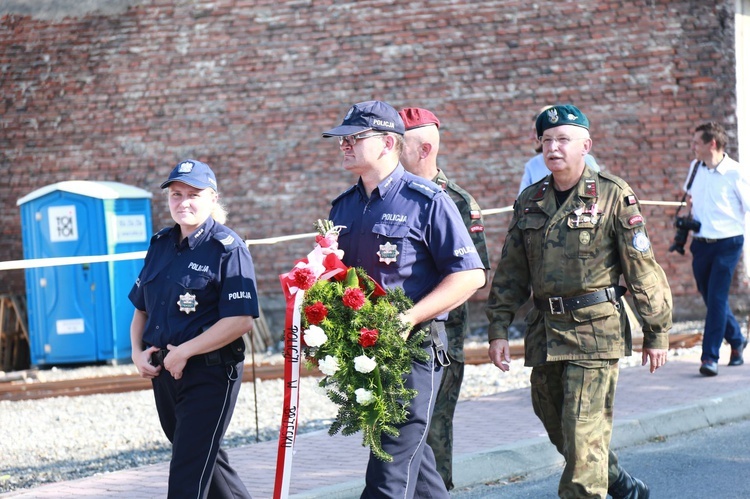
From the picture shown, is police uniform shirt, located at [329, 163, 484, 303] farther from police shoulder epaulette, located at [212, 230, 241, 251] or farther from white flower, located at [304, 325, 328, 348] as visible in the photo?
police shoulder epaulette, located at [212, 230, 241, 251]

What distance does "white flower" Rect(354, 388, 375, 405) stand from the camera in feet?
13.0

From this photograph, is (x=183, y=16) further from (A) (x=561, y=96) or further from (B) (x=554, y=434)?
(B) (x=554, y=434)

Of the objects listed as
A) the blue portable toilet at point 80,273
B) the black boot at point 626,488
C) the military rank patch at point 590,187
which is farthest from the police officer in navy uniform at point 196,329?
the blue portable toilet at point 80,273

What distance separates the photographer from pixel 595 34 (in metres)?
13.5

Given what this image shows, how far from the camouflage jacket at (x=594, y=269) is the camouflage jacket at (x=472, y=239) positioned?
1.89 ft

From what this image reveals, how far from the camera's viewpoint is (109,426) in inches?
383

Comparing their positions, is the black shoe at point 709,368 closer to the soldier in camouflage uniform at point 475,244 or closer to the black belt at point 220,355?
the soldier in camouflage uniform at point 475,244

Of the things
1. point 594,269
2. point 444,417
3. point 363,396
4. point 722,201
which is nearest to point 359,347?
point 363,396

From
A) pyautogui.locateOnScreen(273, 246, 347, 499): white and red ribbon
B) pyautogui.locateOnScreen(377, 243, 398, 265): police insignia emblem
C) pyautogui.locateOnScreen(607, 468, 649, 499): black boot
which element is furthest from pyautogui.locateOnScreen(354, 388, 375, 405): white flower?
pyautogui.locateOnScreen(607, 468, 649, 499): black boot

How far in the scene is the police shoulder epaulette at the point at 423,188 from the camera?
4375 millimetres

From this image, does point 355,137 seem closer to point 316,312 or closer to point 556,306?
point 316,312

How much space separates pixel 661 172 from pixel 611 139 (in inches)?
29.3

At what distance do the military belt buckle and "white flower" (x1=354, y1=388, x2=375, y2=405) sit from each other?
1.40 meters

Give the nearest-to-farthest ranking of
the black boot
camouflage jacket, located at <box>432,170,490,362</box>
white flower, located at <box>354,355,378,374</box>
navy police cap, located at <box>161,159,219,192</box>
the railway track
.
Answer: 1. white flower, located at <box>354,355,378,374</box>
2. navy police cap, located at <box>161,159,219,192</box>
3. the black boot
4. camouflage jacket, located at <box>432,170,490,362</box>
5. the railway track
